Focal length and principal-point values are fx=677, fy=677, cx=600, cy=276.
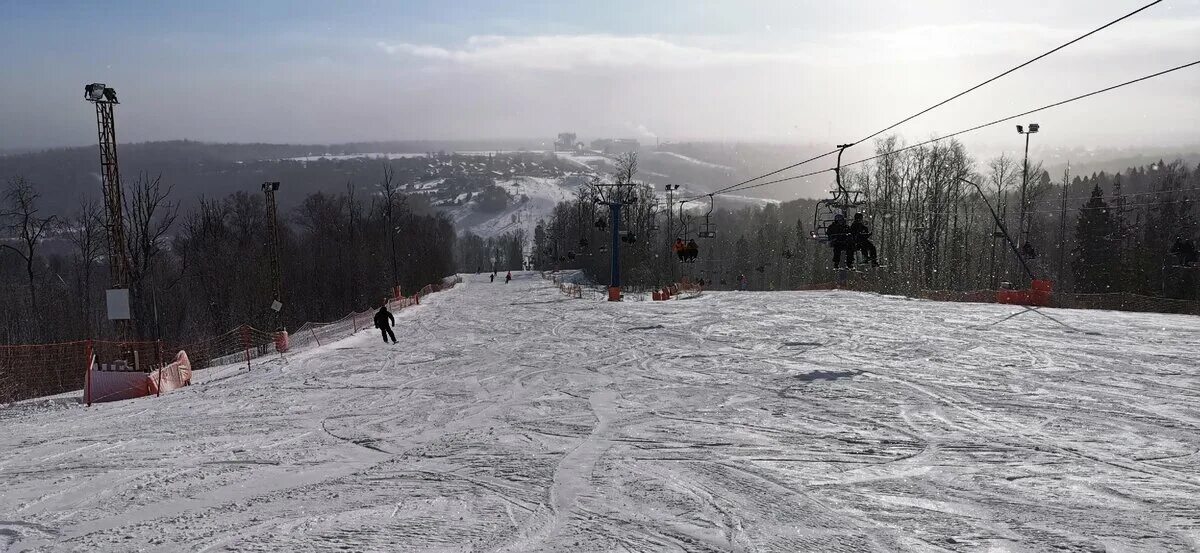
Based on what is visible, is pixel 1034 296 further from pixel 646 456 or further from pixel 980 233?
pixel 980 233

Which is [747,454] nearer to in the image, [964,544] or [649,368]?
[964,544]

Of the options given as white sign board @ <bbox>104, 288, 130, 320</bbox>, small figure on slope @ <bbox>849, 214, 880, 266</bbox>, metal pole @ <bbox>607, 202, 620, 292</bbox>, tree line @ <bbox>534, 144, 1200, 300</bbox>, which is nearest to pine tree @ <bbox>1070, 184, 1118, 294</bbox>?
tree line @ <bbox>534, 144, 1200, 300</bbox>

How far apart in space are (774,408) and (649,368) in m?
5.39

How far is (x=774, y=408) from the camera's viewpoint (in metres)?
12.3

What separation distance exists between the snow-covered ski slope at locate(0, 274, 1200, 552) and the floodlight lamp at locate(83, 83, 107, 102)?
11.0 m

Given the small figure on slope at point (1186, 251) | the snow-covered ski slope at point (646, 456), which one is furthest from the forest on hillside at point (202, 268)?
the small figure on slope at point (1186, 251)

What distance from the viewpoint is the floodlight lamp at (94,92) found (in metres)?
21.9

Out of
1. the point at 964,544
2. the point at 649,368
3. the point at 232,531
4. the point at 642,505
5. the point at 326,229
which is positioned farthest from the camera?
the point at 326,229

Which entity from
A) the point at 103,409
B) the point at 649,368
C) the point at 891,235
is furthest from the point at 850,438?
the point at 891,235

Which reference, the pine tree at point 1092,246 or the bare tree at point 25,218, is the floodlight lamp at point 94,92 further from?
the pine tree at point 1092,246

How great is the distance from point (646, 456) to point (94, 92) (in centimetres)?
2285

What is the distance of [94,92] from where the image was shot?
72.2 feet

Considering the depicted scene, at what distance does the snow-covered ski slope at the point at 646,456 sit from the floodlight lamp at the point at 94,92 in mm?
10987

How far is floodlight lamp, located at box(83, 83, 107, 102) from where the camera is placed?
21906 mm
